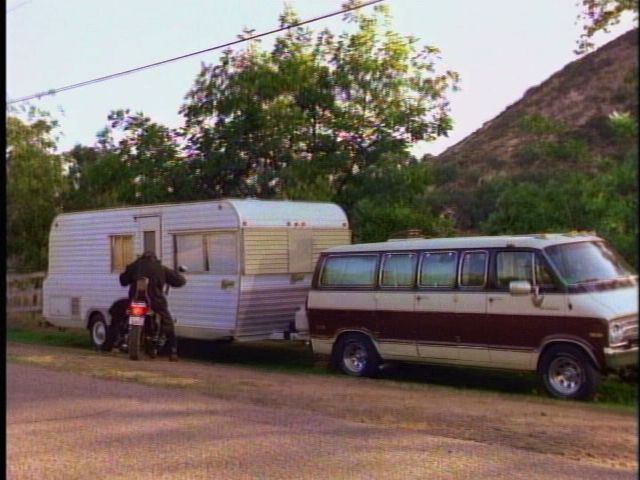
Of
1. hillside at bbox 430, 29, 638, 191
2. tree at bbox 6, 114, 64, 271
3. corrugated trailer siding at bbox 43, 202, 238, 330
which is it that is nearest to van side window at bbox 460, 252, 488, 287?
hillside at bbox 430, 29, 638, 191

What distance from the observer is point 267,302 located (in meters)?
6.36

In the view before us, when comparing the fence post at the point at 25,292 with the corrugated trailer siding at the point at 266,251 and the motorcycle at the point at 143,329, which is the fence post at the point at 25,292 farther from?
the corrugated trailer siding at the point at 266,251

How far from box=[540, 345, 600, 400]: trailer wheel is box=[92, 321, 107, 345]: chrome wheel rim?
3446 mm

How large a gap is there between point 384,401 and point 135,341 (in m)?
1.94

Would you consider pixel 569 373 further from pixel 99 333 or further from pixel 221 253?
pixel 99 333

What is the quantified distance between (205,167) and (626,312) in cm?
285

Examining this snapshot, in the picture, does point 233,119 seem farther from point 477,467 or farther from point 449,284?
point 477,467

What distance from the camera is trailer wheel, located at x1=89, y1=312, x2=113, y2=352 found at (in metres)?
6.11

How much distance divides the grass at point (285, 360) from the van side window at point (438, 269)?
0.55 meters

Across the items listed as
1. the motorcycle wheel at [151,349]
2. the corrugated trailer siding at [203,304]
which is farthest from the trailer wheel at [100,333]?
the corrugated trailer siding at [203,304]

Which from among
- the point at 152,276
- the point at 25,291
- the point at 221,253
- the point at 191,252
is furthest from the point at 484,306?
the point at 25,291

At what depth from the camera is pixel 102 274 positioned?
5766 mm

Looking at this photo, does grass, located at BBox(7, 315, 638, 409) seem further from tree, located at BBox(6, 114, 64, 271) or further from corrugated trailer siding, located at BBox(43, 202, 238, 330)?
tree, located at BBox(6, 114, 64, 271)

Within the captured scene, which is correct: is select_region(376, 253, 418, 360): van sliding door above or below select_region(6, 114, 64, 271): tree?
below
